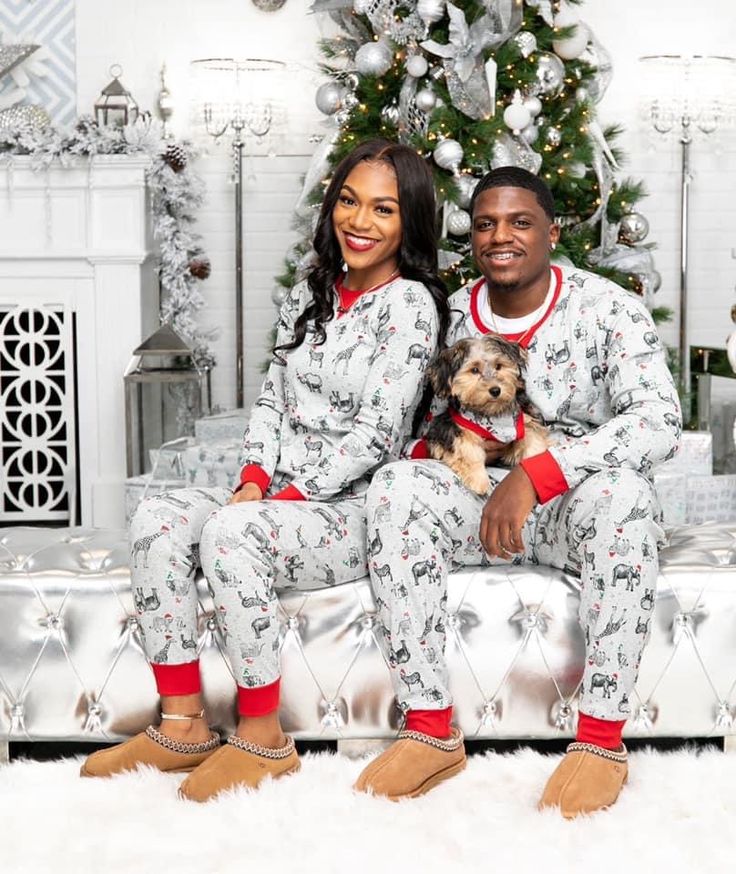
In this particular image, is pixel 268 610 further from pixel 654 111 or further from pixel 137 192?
pixel 654 111

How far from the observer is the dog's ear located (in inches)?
93.4

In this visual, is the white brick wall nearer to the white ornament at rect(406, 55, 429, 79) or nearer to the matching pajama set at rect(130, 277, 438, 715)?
the white ornament at rect(406, 55, 429, 79)

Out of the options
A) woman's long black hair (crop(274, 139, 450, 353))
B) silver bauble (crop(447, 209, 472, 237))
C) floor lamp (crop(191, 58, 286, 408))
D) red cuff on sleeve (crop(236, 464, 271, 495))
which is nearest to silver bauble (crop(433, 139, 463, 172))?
silver bauble (crop(447, 209, 472, 237))

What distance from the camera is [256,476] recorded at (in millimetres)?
2502

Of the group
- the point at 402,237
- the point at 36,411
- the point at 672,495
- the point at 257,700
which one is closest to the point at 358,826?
the point at 257,700

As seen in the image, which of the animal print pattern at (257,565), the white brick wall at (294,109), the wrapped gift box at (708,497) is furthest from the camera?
the white brick wall at (294,109)

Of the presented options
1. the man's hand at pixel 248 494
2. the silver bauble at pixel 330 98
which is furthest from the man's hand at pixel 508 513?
the silver bauble at pixel 330 98

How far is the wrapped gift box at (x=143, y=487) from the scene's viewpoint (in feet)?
12.8

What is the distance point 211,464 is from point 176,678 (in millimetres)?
1651

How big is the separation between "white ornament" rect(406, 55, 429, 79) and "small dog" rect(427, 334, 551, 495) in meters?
1.80

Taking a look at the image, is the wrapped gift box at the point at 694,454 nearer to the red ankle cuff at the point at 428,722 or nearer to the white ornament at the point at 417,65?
the white ornament at the point at 417,65

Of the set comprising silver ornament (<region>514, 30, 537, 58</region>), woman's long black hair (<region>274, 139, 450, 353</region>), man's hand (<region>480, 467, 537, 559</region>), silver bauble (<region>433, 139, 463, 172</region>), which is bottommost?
man's hand (<region>480, 467, 537, 559</region>)

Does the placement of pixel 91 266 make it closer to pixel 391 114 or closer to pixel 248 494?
pixel 391 114

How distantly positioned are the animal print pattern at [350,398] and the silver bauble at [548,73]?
5.81 ft
